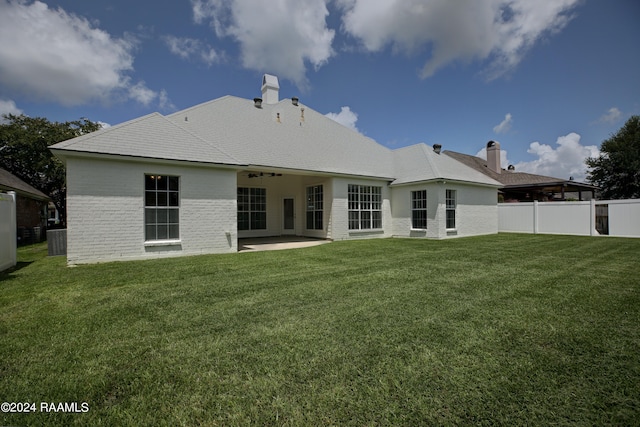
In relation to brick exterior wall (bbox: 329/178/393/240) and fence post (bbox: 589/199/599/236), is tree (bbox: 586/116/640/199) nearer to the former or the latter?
fence post (bbox: 589/199/599/236)

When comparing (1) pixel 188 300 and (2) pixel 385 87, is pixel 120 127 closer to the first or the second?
(1) pixel 188 300

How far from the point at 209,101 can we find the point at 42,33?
604cm

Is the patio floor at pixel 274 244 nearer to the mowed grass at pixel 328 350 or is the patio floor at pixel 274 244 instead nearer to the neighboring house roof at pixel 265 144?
the neighboring house roof at pixel 265 144

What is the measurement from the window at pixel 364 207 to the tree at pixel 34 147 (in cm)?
2473

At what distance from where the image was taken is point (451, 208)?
1469 centimetres

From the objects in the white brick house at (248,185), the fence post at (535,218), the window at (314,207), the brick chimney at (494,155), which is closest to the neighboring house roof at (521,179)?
the brick chimney at (494,155)

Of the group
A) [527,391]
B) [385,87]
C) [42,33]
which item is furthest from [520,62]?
[42,33]

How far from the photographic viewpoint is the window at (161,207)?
352 inches

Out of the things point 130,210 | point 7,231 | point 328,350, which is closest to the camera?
point 328,350

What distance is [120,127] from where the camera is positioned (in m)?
8.73

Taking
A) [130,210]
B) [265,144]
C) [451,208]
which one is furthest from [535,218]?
[130,210]

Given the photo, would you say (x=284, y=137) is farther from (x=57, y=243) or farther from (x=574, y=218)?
(x=574, y=218)

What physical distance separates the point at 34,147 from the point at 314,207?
25.8 metres

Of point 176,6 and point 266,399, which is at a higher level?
point 176,6
